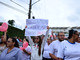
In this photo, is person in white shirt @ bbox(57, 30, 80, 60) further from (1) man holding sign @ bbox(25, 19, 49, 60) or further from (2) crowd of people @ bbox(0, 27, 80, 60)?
(1) man holding sign @ bbox(25, 19, 49, 60)

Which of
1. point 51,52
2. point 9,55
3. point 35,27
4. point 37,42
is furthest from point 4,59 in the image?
point 51,52

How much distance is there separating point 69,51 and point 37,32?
1.56 metres

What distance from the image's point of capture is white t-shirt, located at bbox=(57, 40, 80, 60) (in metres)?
2.84

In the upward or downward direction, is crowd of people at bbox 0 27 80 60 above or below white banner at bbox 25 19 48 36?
below

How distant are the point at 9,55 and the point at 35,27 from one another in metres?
1.31

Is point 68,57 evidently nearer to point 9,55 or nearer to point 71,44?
point 71,44

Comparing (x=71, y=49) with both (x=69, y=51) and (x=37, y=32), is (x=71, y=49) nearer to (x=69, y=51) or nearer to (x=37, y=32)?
(x=69, y=51)

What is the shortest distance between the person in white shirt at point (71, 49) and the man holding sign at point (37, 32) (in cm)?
104

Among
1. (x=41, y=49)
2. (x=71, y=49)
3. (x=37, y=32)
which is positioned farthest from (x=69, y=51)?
(x=37, y=32)

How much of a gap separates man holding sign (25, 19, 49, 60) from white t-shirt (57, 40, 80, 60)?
104 cm

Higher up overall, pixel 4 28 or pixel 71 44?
pixel 4 28

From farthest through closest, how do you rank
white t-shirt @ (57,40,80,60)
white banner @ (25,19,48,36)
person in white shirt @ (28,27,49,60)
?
white banner @ (25,19,48,36) → person in white shirt @ (28,27,49,60) → white t-shirt @ (57,40,80,60)

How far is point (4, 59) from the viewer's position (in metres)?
3.27

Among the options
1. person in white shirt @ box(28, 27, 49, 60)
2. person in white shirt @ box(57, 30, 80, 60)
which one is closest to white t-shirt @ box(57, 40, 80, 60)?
person in white shirt @ box(57, 30, 80, 60)
